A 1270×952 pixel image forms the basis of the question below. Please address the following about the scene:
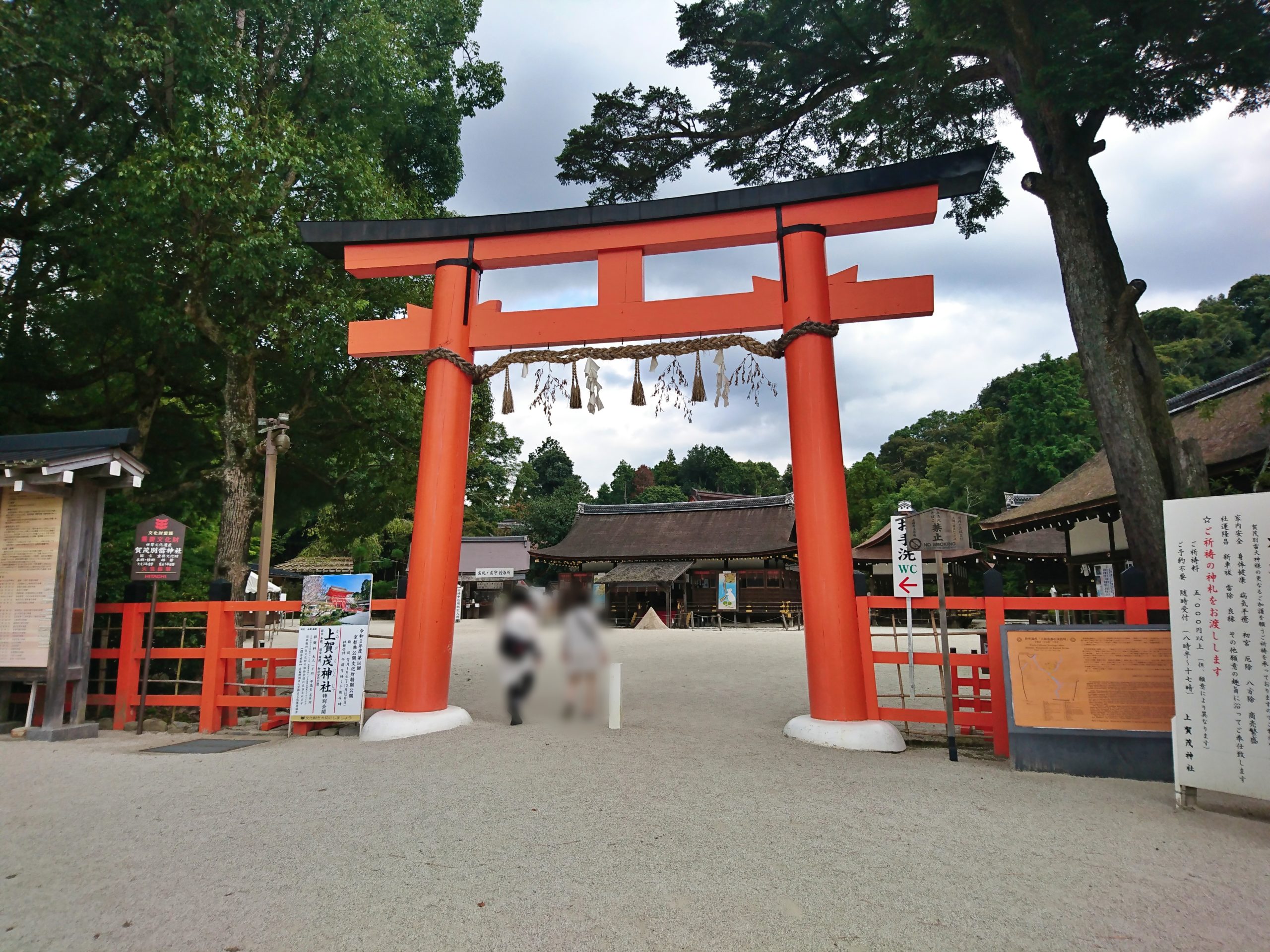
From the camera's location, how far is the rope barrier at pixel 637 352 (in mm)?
5676

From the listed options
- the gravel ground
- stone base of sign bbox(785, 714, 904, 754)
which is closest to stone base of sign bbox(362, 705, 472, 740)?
the gravel ground

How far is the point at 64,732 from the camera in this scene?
5941 millimetres

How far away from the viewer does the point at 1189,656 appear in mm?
3908

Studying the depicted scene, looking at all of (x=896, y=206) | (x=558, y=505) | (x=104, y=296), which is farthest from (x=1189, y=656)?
(x=558, y=505)

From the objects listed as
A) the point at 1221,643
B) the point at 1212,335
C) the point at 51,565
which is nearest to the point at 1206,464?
the point at 1221,643

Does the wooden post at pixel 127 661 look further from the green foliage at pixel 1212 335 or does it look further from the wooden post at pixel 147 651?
the green foliage at pixel 1212 335

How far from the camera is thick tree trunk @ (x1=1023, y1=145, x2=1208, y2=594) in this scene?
5488 millimetres

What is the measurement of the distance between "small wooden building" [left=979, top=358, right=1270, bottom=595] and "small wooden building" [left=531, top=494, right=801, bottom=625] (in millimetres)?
9744

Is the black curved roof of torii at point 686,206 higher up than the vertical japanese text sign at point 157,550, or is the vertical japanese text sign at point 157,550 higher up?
the black curved roof of torii at point 686,206

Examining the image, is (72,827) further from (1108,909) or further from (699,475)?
(699,475)

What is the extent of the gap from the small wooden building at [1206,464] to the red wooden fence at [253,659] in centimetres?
175

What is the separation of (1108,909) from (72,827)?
4.64m

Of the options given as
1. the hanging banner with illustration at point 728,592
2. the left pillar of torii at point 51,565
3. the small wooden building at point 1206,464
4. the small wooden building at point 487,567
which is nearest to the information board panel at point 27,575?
the left pillar of torii at point 51,565

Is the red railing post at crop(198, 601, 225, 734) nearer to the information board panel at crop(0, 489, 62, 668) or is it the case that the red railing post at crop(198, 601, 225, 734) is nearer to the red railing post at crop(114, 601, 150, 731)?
the red railing post at crop(114, 601, 150, 731)
